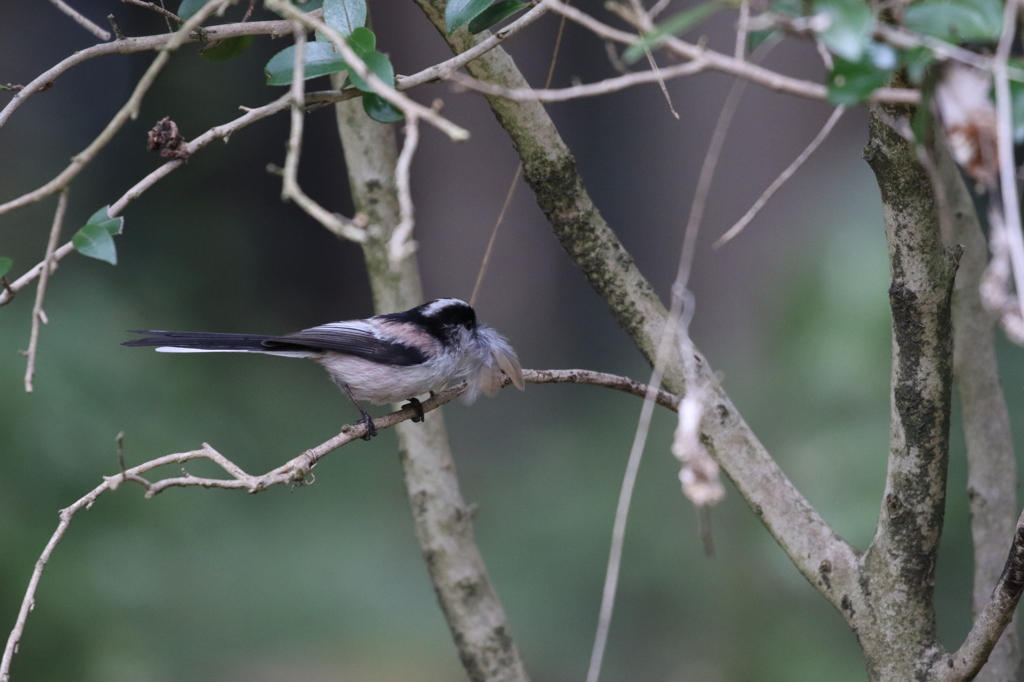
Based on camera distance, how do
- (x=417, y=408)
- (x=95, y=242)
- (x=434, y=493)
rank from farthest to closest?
(x=434, y=493), (x=417, y=408), (x=95, y=242)

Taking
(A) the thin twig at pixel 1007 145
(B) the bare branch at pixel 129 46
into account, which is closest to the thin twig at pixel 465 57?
(B) the bare branch at pixel 129 46

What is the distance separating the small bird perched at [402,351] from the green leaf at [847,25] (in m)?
1.93

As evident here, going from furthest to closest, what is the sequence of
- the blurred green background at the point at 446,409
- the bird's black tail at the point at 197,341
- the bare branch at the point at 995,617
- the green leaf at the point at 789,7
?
the blurred green background at the point at 446,409 < the bird's black tail at the point at 197,341 < the bare branch at the point at 995,617 < the green leaf at the point at 789,7

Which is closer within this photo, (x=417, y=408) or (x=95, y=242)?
(x=95, y=242)

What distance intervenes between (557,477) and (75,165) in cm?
592

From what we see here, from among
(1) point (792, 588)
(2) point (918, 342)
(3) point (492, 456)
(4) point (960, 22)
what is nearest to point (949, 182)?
(2) point (918, 342)

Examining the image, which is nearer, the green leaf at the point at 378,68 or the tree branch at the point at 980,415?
the green leaf at the point at 378,68

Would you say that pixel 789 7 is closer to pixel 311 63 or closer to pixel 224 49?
pixel 311 63

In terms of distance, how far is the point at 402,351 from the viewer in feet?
10.1

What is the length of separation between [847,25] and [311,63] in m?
1.18

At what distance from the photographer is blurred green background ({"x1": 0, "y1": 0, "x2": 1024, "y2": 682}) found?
171 inches

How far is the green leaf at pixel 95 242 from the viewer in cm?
157

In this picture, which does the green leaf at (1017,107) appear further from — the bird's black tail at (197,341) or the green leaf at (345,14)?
the bird's black tail at (197,341)

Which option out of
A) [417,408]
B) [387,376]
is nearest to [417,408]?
[417,408]
